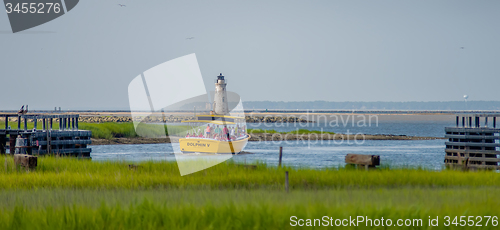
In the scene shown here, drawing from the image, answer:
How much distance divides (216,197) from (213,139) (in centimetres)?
2384

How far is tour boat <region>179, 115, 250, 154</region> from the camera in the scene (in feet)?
120

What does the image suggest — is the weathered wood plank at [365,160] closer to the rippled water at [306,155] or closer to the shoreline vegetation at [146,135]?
the rippled water at [306,155]

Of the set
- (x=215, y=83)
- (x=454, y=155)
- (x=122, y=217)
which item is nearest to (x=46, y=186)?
(x=122, y=217)

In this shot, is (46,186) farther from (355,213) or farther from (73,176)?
(355,213)

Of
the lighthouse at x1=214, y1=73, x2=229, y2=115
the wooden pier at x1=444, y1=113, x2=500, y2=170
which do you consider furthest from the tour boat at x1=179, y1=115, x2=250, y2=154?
the wooden pier at x1=444, y1=113, x2=500, y2=170

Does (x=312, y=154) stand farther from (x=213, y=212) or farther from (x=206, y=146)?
(x=213, y=212)

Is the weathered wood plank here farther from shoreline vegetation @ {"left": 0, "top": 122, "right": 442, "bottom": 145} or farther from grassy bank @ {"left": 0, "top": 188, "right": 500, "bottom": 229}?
shoreline vegetation @ {"left": 0, "top": 122, "right": 442, "bottom": 145}

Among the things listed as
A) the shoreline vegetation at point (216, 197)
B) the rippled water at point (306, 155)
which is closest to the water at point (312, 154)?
the rippled water at point (306, 155)

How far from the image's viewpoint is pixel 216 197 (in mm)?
13039

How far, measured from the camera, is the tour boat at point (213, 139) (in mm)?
36688

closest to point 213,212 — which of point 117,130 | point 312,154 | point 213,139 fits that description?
point 213,139

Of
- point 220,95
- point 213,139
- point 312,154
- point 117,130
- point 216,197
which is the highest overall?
point 220,95

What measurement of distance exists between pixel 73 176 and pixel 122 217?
28.4 feet

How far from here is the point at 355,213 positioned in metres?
10.4
